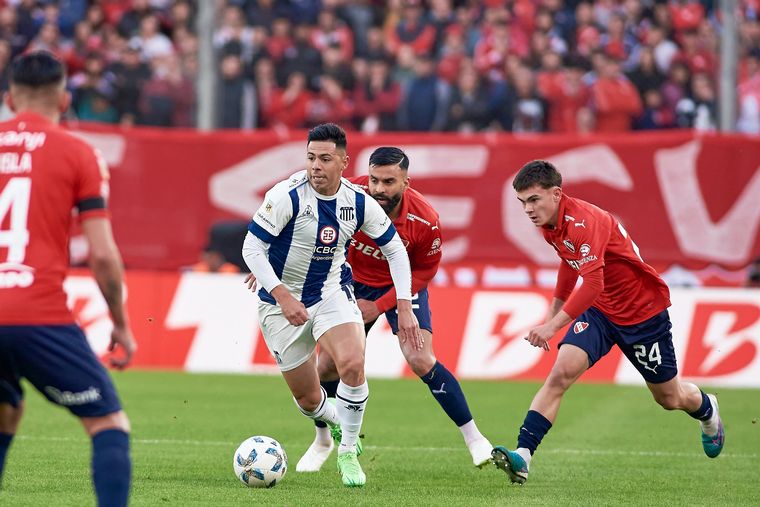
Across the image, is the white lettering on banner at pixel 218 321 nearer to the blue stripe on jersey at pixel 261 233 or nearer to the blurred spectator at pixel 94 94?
the blurred spectator at pixel 94 94

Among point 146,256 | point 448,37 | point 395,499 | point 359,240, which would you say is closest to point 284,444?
point 359,240

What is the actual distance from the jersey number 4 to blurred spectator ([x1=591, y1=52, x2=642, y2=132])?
13664mm

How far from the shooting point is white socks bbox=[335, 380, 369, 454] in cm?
860

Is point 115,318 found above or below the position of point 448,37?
above

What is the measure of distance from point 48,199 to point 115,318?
1.96 ft

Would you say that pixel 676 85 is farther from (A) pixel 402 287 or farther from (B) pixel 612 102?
(A) pixel 402 287

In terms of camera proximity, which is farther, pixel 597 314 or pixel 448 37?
pixel 448 37

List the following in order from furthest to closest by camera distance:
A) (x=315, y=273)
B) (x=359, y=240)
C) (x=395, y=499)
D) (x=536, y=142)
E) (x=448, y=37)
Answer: (x=448, y=37)
(x=536, y=142)
(x=359, y=240)
(x=315, y=273)
(x=395, y=499)

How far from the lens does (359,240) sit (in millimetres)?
9586

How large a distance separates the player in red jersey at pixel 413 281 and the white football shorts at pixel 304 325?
55 cm

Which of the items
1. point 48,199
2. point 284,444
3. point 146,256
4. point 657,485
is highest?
point 48,199

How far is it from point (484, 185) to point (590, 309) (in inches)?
304

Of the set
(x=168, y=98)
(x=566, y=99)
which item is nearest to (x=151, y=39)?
(x=168, y=98)

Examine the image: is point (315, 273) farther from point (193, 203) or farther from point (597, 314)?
point (193, 203)
